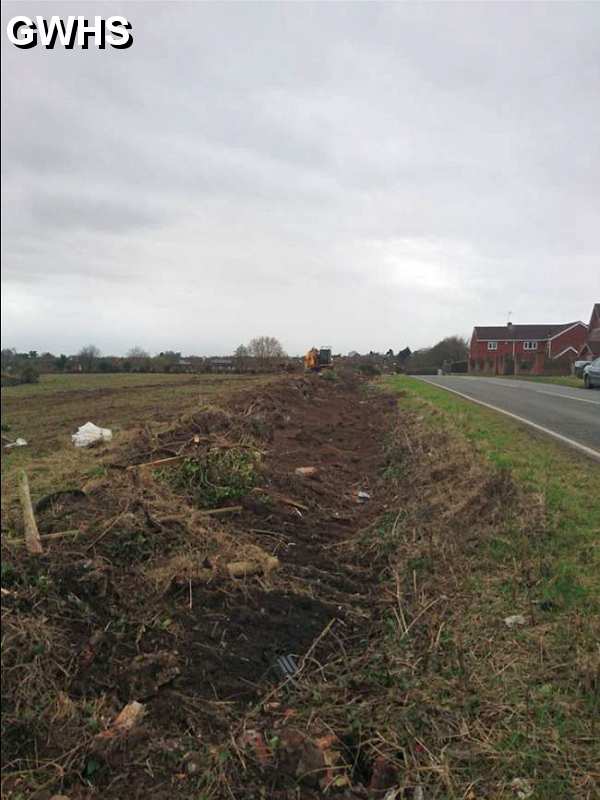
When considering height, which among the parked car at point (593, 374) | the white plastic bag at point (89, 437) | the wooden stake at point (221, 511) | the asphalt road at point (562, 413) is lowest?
the wooden stake at point (221, 511)

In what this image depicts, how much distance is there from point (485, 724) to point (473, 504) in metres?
3.17

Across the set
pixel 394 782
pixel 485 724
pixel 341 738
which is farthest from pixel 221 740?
pixel 485 724

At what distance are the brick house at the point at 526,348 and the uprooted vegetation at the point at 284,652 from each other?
1499 centimetres

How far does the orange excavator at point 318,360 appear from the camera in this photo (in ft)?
119

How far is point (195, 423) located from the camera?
30.0 ft

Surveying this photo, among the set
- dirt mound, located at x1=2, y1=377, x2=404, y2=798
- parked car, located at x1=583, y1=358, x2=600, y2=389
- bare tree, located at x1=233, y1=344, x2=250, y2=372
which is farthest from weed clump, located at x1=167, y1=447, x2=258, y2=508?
bare tree, located at x1=233, y1=344, x2=250, y2=372

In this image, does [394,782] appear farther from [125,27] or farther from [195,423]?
[195,423]

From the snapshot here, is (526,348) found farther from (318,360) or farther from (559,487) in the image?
(559,487)

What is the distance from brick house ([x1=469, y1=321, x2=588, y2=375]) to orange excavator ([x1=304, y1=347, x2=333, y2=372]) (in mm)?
13412

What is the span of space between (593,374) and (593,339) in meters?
3.47

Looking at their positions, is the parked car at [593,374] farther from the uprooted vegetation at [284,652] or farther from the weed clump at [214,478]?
the weed clump at [214,478]

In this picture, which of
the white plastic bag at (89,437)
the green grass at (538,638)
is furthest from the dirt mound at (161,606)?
the white plastic bag at (89,437)

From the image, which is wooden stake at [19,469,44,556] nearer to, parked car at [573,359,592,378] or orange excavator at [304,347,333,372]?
parked car at [573,359,592,378]

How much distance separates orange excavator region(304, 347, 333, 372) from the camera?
36.4m
